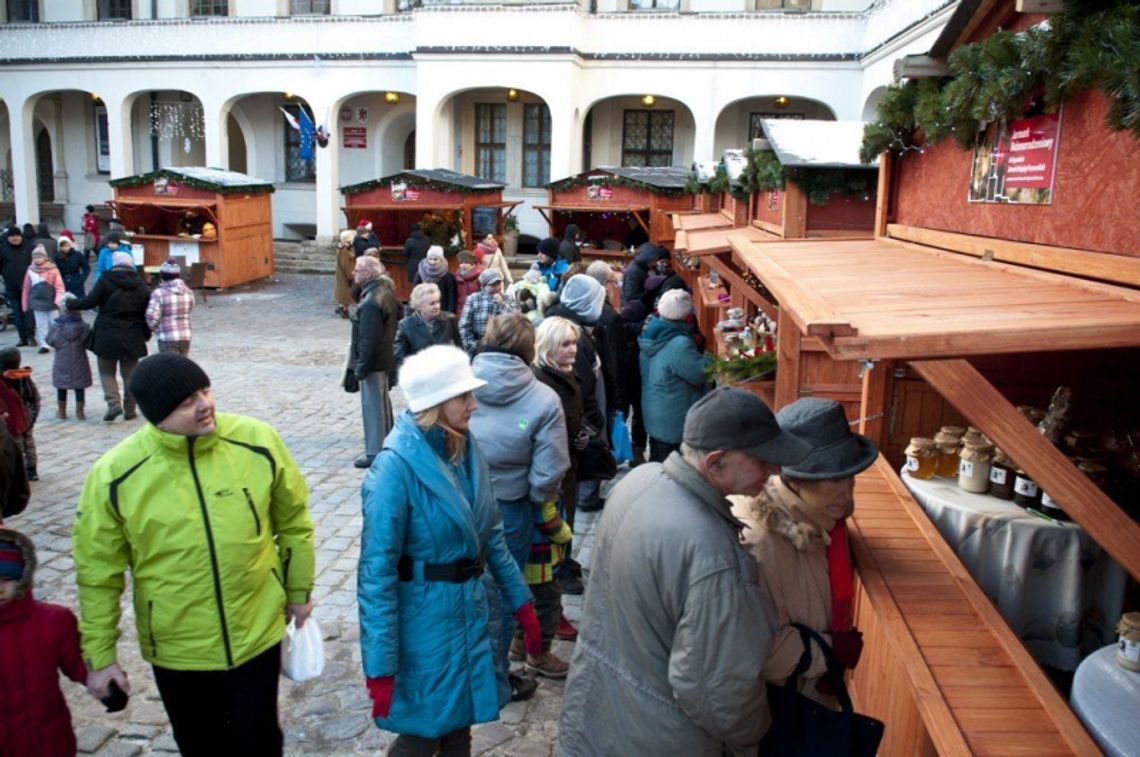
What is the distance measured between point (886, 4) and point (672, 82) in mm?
5748

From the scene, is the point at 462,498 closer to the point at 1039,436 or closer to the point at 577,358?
the point at 1039,436

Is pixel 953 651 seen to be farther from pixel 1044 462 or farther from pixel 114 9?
pixel 114 9

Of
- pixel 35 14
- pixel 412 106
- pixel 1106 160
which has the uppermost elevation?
pixel 35 14

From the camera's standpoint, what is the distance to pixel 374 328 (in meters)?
8.11

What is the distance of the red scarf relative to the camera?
9.93ft

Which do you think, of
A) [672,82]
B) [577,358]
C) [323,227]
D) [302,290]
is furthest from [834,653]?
[323,227]

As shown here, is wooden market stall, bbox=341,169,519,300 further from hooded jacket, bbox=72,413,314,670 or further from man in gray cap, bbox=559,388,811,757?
man in gray cap, bbox=559,388,811,757

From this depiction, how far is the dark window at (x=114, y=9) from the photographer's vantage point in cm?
2812

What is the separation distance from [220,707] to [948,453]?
9.74 feet

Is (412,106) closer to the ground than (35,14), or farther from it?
closer to the ground

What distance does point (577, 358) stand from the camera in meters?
6.02

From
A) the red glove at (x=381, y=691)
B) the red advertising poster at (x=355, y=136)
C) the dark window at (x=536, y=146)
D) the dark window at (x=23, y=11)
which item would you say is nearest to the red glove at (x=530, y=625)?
the red glove at (x=381, y=691)

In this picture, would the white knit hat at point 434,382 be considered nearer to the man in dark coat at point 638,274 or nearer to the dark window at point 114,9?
the man in dark coat at point 638,274

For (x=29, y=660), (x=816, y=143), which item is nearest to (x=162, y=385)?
(x=29, y=660)
